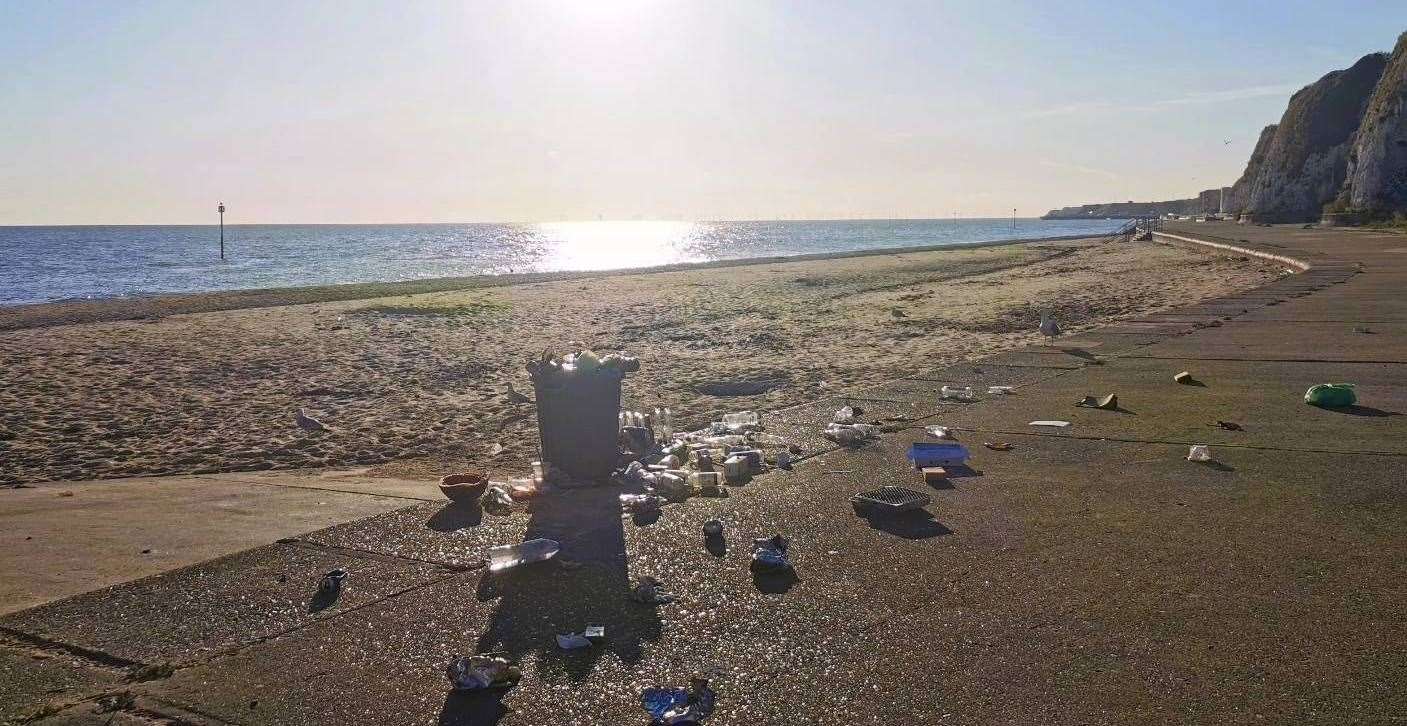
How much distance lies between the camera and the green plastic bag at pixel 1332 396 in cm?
715

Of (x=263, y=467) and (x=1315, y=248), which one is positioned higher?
(x=1315, y=248)

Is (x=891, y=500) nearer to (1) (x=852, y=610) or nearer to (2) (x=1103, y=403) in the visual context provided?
(1) (x=852, y=610)

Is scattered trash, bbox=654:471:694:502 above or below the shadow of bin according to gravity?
below

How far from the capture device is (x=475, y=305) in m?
21.2

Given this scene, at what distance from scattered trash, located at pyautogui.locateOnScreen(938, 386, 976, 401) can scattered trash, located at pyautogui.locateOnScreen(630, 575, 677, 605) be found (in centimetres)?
477

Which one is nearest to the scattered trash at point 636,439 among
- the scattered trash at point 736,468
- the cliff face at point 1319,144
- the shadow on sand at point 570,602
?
the scattered trash at point 736,468

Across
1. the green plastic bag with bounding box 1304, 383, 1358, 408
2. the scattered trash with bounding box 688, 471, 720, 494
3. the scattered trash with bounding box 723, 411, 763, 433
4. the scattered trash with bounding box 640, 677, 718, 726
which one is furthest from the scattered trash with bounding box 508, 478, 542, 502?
the green plastic bag with bounding box 1304, 383, 1358, 408

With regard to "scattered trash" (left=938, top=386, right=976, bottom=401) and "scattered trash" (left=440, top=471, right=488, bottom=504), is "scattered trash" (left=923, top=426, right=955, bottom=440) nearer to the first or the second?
"scattered trash" (left=938, top=386, right=976, bottom=401)

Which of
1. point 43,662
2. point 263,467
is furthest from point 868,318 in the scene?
point 43,662

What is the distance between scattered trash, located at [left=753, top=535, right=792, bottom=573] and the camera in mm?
4141

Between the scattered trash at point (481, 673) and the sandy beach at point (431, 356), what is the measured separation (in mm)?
3647

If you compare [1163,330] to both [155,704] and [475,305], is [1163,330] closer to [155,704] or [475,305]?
[155,704]

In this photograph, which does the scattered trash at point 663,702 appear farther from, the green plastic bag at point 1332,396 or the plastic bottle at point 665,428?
the green plastic bag at point 1332,396

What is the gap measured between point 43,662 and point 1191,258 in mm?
33195
